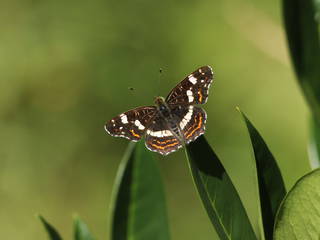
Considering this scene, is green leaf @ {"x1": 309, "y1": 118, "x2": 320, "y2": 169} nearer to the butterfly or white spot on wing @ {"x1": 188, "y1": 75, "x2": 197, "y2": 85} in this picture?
the butterfly

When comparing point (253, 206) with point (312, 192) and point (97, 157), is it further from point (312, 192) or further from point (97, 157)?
point (312, 192)

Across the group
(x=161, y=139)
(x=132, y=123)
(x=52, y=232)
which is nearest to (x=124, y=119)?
(x=132, y=123)

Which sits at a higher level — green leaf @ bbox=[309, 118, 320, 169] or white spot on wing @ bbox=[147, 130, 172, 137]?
white spot on wing @ bbox=[147, 130, 172, 137]

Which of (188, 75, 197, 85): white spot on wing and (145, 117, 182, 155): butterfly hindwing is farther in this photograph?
(188, 75, 197, 85): white spot on wing

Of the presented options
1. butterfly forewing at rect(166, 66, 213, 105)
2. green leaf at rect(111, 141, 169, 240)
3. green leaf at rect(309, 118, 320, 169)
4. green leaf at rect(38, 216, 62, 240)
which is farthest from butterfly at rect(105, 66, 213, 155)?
green leaf at rect(38, 216, 62, 240)

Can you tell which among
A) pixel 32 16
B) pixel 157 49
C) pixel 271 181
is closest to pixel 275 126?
pixel 157 49

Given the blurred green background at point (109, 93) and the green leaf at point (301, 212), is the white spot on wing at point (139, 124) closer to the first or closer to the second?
the green leaf at point (301, 212)

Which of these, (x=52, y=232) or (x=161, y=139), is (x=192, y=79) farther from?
(x=52, y=232)
